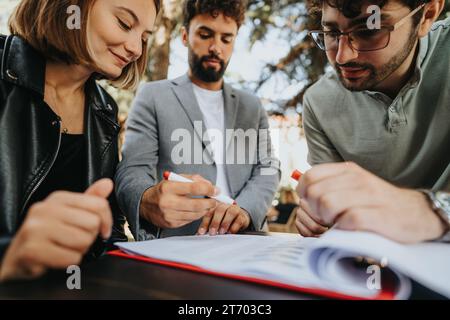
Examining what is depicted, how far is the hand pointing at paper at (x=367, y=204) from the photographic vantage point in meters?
0.53

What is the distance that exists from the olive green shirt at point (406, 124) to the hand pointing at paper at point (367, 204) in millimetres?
691

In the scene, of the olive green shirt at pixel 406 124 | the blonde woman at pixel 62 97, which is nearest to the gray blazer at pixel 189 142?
the blonde woman at pixel 62 97

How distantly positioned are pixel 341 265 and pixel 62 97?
1.11 m

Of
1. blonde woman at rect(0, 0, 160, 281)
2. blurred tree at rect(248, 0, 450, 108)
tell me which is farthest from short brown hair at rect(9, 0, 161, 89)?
blurred tree at rect(248, 0, 450, 108)

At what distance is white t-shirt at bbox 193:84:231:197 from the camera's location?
1.81 m

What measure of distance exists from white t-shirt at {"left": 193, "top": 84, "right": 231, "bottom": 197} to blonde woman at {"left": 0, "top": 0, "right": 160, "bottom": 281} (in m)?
0.56

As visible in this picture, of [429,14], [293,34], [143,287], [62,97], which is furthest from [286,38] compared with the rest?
[143,287]

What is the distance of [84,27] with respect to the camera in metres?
1.12

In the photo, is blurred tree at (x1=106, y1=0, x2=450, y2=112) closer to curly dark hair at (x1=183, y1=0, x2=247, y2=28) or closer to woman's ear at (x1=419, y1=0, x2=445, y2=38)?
curly dark hair at (x1=183, y1=0, x2=247, y2=28)

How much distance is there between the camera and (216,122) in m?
1.95

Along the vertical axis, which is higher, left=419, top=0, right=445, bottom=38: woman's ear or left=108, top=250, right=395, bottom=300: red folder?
left=419, top=0, right=445, bottom=38: woman's ear

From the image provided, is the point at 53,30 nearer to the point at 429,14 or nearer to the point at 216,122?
the point at 216,122
